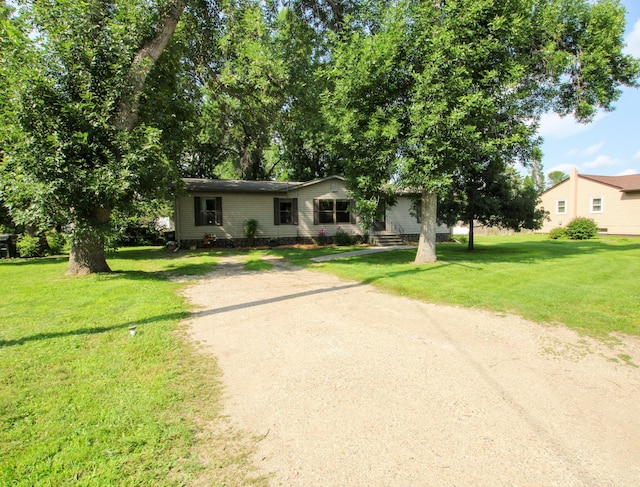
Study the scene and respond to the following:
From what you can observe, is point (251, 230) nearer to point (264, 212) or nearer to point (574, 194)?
point (264, 212)

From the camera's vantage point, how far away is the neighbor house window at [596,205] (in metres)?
28.3

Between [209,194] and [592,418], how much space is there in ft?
58.7

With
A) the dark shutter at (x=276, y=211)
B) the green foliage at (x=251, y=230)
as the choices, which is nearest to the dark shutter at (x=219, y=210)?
the green foliage at (x=251, y=230)

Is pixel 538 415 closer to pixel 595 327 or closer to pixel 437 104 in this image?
pixel 595 327

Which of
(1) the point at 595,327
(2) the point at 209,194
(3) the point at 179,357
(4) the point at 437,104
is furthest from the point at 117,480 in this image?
(2) the point at 209,194

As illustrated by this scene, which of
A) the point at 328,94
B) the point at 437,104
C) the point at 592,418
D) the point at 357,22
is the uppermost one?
the point at 357,22

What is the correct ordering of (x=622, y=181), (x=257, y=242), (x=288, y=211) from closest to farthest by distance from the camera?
(x=257, y=242)
(x=288, y=211)
(x=622, y=181)

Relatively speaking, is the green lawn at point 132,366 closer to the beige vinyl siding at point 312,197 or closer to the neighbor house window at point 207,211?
the neighbor house window at point 207,211

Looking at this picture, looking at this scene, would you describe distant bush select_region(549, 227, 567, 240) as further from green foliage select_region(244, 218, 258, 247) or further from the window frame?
green foliage select_region(244, 218, 258, 247)

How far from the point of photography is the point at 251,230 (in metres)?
18.9

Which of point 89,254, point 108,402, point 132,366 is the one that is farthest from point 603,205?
point 108,402

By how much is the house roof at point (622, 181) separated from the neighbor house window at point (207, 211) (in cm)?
2899

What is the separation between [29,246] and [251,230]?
9.41m

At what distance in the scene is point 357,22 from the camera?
42.0 ft
